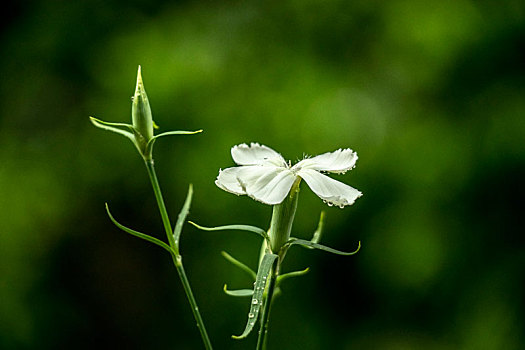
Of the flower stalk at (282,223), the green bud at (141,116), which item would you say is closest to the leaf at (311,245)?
the flower stalk at (282,223)

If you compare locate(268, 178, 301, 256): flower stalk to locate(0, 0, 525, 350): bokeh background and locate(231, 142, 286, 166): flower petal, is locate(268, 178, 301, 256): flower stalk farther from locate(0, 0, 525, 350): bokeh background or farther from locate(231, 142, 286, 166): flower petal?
locate(0, 0, 525, 350): bokeh background

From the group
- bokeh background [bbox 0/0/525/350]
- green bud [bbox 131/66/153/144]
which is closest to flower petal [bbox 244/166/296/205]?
green bud [bbox 131/66/153/144]

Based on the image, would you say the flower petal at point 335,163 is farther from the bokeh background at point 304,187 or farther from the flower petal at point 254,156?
the bokeh background at point 304,187

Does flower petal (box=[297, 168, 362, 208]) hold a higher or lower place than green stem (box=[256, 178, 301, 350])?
higher

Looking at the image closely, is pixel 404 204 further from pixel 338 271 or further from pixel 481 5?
pixel 481 5

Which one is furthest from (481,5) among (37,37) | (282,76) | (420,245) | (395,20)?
(37,37)

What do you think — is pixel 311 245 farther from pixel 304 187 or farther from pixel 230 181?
pixel 304 187
